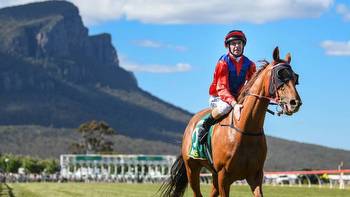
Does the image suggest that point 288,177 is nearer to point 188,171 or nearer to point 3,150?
point 188,171

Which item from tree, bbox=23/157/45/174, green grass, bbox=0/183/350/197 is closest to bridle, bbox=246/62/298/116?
green grass, bbox=0/183/350/197

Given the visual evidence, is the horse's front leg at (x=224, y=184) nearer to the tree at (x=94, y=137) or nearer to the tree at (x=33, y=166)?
the tree at (x=33, y=166)

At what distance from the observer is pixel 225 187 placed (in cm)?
1133

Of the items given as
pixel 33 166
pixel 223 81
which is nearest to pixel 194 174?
pixel 223 81

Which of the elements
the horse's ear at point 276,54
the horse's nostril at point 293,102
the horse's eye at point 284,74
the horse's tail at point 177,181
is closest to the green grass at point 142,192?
the horse's tail at point 177,181

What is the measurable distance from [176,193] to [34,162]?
367ft

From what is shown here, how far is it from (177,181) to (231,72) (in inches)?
117

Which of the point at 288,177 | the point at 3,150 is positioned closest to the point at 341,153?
the point at 3,150

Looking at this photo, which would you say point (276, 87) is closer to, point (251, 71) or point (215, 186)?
point (251, 71)

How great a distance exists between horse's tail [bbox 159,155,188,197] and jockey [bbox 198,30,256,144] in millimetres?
2290

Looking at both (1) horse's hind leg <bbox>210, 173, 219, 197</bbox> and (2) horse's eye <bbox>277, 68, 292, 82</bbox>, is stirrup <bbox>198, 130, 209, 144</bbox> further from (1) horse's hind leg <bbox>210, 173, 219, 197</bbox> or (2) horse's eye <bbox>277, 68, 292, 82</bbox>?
(2) horse's eye <bbox>277, 68, 292, 82</bbox>

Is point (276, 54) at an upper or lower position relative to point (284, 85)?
upper

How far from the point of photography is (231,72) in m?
12.1

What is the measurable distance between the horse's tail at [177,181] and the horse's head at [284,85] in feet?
12.5
